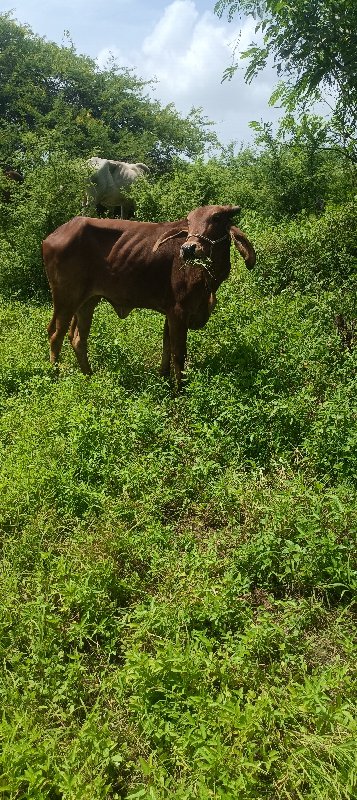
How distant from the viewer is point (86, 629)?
3076mm

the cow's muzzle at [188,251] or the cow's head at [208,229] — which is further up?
the cow's head at [208,229]

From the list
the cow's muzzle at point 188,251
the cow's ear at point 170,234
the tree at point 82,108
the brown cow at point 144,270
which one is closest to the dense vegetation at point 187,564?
the brown cow at point 144,270

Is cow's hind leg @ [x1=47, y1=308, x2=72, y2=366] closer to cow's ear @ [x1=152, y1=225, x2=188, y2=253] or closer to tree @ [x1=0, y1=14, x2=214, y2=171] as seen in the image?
cow's ear @ [x1=152, y1=225, x2=188, y2=253]

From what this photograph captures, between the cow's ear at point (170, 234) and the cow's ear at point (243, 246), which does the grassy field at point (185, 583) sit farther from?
the cow's ear at point (170, 234)

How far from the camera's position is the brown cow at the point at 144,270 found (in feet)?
19.2

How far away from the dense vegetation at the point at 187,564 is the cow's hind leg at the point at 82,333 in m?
0.19

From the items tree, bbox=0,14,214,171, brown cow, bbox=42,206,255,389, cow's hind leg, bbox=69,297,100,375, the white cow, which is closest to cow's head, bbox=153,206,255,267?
brown cow, bbox=42,206,255,389

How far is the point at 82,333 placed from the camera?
672 cm

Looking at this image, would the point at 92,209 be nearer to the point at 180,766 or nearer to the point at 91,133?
the point at 91,133

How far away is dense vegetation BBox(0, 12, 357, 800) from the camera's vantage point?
2.36m

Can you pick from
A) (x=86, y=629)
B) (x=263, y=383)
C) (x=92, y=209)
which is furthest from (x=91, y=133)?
(x=86, y=629)

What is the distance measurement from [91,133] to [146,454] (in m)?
15.0

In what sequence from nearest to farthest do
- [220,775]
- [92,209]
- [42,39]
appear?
[220,775] → [92,209] → [42,39]

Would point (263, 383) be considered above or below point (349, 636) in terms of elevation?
above
